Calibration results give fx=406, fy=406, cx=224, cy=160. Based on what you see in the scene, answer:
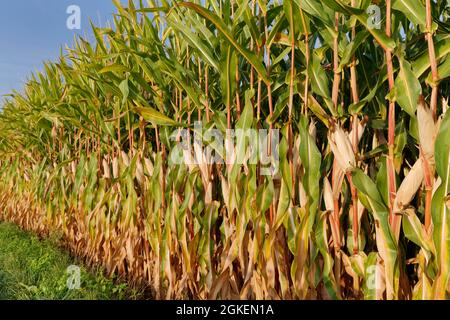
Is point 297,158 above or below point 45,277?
above

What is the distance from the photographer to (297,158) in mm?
1404

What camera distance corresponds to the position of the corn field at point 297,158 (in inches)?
43.8

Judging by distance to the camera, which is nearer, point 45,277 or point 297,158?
point 297,158

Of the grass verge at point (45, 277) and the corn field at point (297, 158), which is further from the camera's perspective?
the grass verge at point (45, 277)

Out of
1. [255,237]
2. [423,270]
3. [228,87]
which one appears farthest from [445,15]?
[255,237]

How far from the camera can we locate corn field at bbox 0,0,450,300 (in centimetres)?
111

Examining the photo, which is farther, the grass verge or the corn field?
the grass verge

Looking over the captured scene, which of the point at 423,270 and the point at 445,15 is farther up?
the point at 445,15

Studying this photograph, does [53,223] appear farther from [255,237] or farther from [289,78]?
[289,78]

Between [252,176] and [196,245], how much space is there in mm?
508
